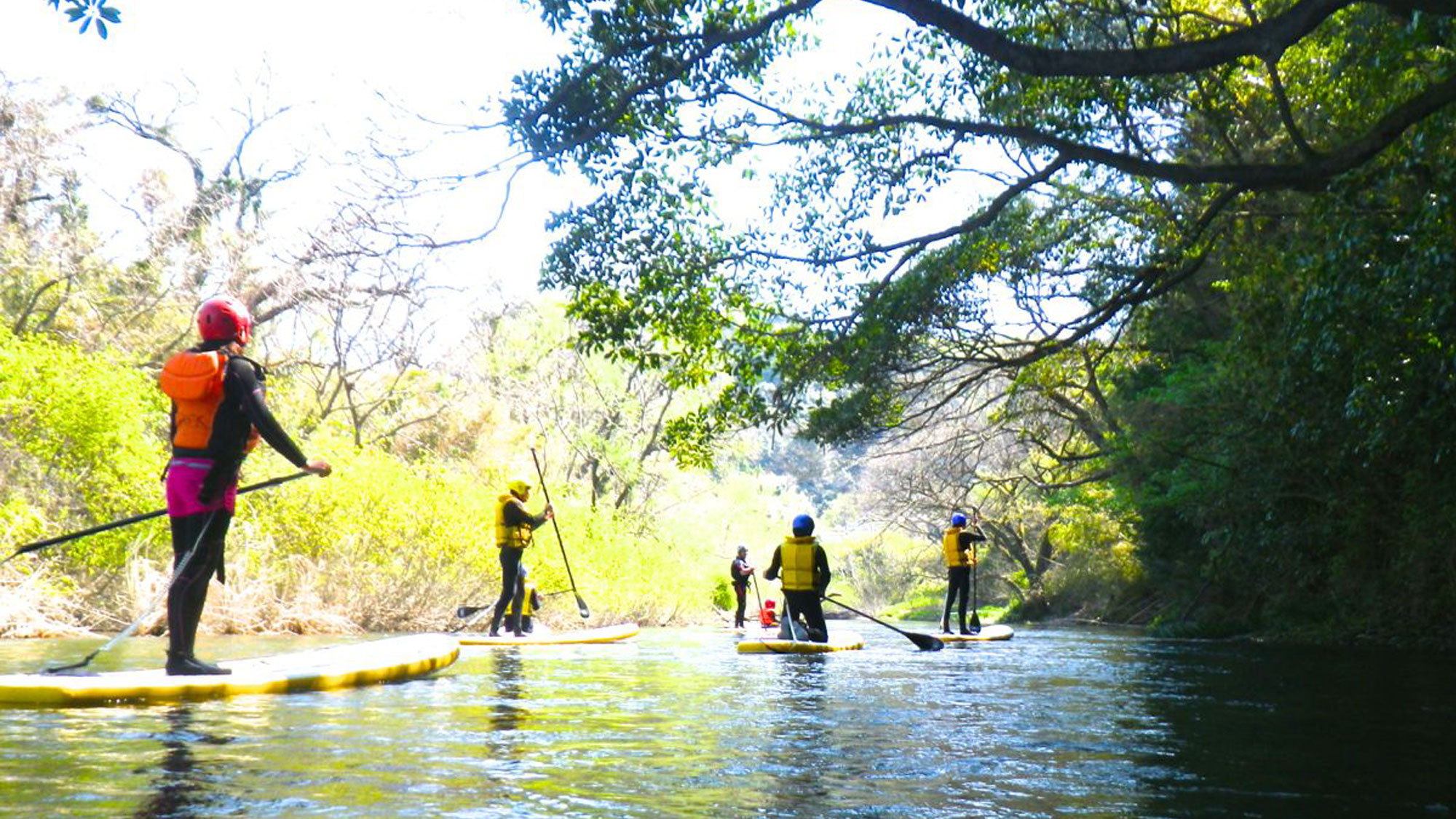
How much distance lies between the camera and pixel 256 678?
334 inches

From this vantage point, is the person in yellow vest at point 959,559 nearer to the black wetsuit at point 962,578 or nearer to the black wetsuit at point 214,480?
the black wetsuit at point 962,578

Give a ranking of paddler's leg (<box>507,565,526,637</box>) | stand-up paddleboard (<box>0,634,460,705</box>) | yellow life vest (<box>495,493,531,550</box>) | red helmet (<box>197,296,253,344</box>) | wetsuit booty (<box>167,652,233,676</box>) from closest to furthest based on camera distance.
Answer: stand-up paddleboard (<box>0,634,460,705</box>)
wetsuit booty (<box>167,652,233,676</box>)
red helmet (<box>197,296,253,344</box>)
yellow life vest (<box>495,493,531,550</box>)
paddler's leg (<box>507,565,526,637</box>)

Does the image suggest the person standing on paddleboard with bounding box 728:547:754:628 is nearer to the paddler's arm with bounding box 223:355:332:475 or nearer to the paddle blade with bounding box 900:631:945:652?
the paddle blade with bounding box 900:631:945:652

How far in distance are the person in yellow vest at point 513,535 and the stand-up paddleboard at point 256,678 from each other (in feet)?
15.0

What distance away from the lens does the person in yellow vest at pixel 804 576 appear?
1563 centimetres

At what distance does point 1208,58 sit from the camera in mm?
9047

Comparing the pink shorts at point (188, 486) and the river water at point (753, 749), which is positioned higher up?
the pink shorts at point (188, 486)

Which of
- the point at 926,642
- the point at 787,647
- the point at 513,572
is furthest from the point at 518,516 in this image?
the point at 926,642

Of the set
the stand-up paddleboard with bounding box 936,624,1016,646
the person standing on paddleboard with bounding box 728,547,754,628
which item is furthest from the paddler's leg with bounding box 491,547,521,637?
the person standing on paddleboard with bounding box 728,547,754,628

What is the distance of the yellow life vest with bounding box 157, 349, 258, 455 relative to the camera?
27.7ft

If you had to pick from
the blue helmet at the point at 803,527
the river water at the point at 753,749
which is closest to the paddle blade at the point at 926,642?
the blue helmet at the point at 803,527

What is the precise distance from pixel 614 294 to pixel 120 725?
980 centimetres

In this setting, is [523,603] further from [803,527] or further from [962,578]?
[962,578]

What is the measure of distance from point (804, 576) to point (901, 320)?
3.46 metres
